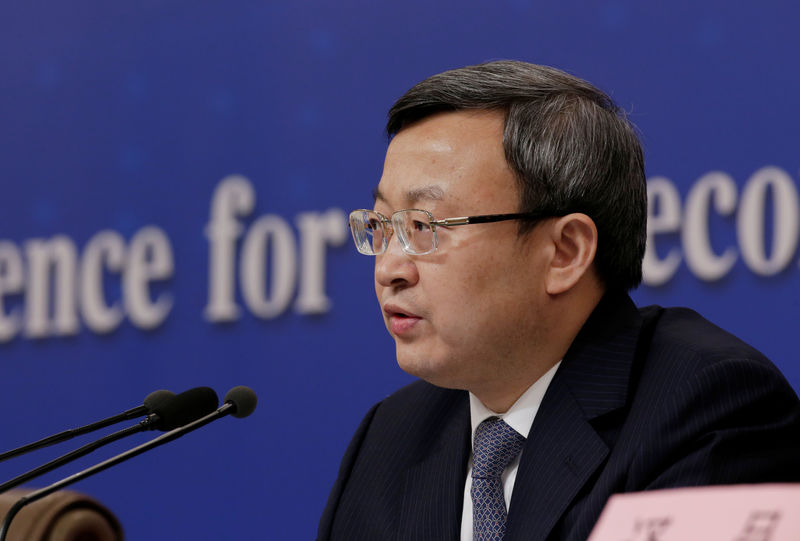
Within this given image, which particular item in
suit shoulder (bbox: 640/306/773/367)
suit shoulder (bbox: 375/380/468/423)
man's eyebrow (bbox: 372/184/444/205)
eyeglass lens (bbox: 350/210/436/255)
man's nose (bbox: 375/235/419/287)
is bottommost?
suit shoulder (bbox: 375/380/468/423)

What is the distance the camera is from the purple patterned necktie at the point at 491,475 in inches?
63.4

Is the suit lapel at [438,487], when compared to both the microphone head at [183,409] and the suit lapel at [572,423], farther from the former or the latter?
the microphone head at [183,409]

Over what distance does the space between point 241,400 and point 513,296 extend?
1.58ft

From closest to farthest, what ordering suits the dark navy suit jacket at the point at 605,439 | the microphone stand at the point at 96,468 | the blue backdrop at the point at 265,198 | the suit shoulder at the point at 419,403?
the microphone stand at the point at 96,468
the dark navy suit jacket at the point at 605,439
the suit shoulder at the point at 419,403
the blue backdrop at the point at 265,198

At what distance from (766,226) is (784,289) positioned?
0.51ft

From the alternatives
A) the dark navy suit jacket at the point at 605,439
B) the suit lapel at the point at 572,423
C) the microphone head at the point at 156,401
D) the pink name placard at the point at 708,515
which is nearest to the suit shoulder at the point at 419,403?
the dark navy suit jacket at the point at 605,439

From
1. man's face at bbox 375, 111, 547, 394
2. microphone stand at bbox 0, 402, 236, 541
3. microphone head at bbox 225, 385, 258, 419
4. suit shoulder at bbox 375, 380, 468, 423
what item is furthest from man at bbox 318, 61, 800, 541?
microphone stand at bbox 0, 402, 236, 541

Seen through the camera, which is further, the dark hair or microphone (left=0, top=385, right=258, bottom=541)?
the dark hair

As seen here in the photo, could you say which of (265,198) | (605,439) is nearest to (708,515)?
(605,439)

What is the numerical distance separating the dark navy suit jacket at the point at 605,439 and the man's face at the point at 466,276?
0.40 feet

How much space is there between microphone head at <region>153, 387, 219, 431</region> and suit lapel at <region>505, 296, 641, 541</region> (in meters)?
0.51

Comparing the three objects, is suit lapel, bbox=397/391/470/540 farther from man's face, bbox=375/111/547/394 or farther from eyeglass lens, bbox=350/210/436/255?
eyeglass lens, bbox=350/210/436/255

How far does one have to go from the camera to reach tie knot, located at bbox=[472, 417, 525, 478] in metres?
1.67

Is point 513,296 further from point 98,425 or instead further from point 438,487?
point 98,425
